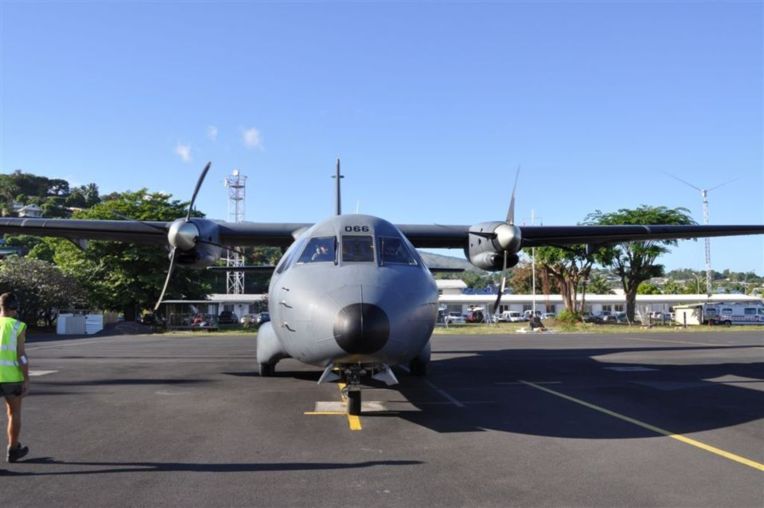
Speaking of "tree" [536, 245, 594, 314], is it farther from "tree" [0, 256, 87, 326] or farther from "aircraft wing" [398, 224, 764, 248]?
"tree" [0, 256, 87, 326]

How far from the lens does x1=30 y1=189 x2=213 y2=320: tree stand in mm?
42875

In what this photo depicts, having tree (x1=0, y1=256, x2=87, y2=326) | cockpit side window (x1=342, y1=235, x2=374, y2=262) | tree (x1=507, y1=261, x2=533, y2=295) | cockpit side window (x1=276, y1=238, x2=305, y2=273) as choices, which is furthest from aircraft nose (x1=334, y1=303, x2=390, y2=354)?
tree (x1=507, y1=261, x2=533, y2=295)

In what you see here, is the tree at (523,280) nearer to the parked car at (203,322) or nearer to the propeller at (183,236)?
the parked car at (203,322)

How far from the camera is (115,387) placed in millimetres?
11367

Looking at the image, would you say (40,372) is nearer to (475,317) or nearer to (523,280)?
(475,317)

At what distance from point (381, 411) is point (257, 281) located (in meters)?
101

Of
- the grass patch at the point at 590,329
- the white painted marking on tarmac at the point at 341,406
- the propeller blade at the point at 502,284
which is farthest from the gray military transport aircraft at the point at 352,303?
the grass patch at the point at 590,329

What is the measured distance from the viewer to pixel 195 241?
13.8 meters

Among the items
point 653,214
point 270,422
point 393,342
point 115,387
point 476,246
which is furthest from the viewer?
point 653,214

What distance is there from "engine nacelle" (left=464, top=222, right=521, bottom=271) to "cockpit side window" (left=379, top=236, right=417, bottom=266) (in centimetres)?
578

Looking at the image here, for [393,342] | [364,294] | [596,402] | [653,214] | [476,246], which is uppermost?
[653,214]

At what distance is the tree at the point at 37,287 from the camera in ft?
132

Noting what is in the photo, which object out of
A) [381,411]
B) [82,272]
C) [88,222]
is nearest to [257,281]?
[82,272]

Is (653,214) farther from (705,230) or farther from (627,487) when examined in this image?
(627,487)
